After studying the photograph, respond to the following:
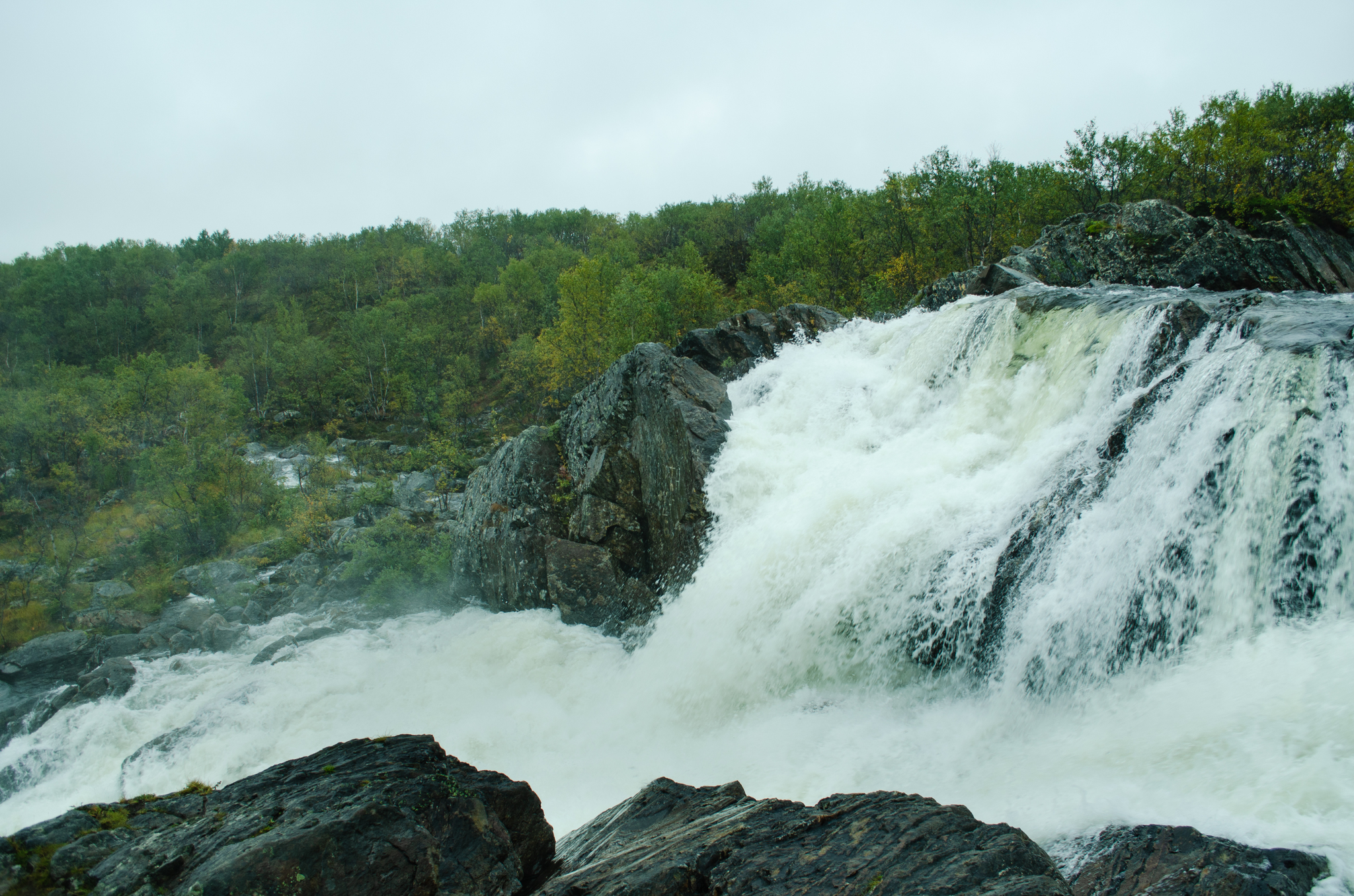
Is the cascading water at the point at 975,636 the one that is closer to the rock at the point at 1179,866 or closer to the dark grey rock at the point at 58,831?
the rock at the point at 1179,866

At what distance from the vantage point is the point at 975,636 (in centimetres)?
1169

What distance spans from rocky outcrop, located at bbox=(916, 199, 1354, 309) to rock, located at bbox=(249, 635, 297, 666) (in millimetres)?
27514

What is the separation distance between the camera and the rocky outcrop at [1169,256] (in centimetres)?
2328

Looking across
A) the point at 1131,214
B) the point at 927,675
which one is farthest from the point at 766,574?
the point at 1131,214

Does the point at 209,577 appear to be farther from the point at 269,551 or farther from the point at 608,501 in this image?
the point at 608,501

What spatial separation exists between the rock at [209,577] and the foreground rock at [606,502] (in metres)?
11.5

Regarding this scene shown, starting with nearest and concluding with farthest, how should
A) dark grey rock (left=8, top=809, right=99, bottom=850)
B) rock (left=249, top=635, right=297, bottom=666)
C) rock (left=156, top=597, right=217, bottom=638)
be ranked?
dark grey rock (left=8, top=809, right=99, bottom=850)
rock (left=249, top=635, right=297, bottom=666)
rock (left=156, top=597, right=217, bottom=638)

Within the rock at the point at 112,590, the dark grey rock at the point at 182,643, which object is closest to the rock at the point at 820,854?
the dark grey rock at the point at 182,643

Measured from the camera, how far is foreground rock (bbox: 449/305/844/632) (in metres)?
21.0

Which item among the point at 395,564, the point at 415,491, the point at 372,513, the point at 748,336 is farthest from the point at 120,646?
the point at 748,336

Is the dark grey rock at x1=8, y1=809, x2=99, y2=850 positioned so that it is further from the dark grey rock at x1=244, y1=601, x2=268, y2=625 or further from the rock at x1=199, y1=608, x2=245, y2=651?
the dark grey rock at x1=244, y1=601, x2=268, y2=625

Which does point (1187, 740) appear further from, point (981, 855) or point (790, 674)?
point (790, 674)

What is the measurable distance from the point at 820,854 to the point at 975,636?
685cm

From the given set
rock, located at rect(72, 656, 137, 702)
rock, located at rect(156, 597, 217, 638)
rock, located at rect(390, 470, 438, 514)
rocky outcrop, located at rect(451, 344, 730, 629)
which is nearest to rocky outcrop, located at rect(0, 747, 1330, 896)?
rocky outcrop, located at rect(451, 344, 730, 629)
